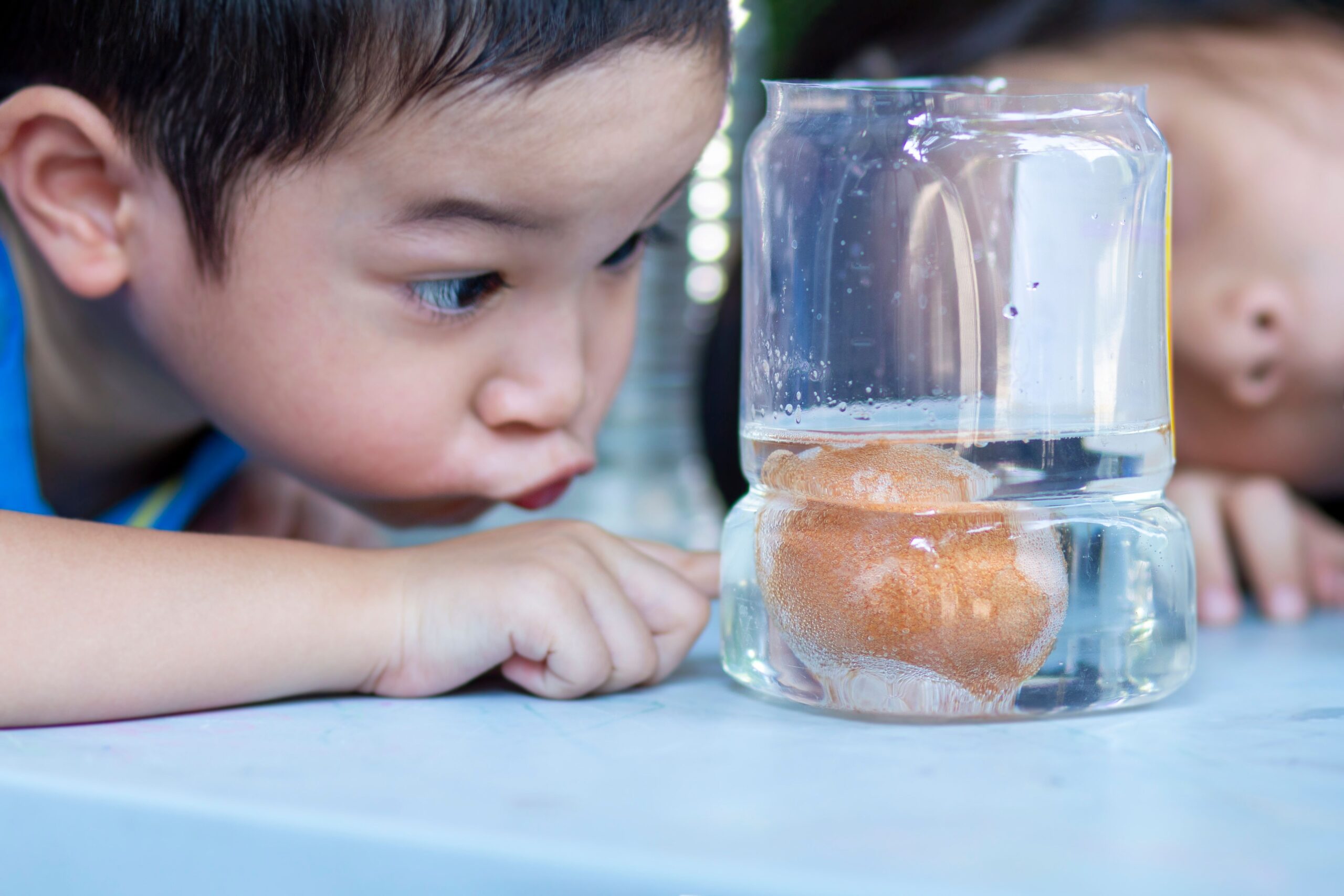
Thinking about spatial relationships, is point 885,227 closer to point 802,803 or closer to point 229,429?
point 802,803

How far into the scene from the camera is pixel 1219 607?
0.89 metres

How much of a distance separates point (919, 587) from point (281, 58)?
0.51 m

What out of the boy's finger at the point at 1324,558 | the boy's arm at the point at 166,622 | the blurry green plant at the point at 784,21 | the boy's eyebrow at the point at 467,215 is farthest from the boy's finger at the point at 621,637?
the blurry green plant at the point at 784,21

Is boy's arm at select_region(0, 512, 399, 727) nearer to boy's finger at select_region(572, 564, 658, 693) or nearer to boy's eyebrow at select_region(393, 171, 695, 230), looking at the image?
boy's finger at select_region(572, 564, 658, 693)

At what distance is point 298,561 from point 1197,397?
84cm

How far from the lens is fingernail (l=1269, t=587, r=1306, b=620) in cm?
89

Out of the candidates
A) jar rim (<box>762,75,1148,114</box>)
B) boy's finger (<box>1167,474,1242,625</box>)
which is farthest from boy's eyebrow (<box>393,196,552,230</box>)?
boy's finger (<box>1167,474,1242,625</box>)

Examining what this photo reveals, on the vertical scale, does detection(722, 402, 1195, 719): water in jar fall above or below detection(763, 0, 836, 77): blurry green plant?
below

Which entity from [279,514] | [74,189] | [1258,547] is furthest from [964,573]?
[279,514]

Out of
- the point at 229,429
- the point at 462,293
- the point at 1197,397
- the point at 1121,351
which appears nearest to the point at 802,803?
the point at 1121,351

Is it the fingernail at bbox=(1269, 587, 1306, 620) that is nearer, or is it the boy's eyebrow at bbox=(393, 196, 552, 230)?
the boy's eyebrow at bbox=(393, 196, 552, 230)

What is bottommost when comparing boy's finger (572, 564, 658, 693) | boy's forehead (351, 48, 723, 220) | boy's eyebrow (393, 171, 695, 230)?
boy's finger (572, 564, 658, 693)

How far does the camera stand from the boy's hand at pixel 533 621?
2.05 feet

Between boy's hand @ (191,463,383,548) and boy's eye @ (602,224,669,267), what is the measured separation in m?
0.51
